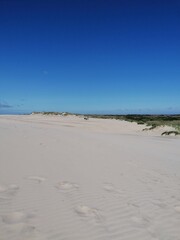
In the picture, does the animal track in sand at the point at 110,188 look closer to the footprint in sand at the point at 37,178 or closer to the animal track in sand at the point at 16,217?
the footprint in sand at the point at 37,178

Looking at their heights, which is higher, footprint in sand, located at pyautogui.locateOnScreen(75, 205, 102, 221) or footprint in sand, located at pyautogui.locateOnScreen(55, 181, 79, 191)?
footprint in sand, located at pyautogui.locateOnScreen(55, 181, 79, 191)

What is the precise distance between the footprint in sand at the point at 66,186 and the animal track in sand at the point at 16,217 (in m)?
1.57

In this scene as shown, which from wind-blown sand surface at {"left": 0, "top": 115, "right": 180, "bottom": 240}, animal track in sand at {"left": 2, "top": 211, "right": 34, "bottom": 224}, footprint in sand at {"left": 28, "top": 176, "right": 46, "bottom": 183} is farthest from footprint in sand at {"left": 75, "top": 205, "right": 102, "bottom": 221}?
footprint in sand at {"left": 28, "top": 176, "right": 46, "bottom": 183}

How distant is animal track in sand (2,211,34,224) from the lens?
4.22m

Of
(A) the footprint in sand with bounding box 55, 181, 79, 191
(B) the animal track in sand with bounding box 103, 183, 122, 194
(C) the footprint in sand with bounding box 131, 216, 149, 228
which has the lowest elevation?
(C) the footprint in sand with bounding box 131, 216, 149, 228

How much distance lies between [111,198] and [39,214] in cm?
156

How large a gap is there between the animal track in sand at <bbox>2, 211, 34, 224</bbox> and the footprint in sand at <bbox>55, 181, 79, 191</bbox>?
1565 millimetres

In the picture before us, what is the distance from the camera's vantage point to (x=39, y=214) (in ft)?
14.9

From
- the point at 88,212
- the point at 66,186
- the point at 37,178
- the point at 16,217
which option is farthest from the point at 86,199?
the point at 37,178

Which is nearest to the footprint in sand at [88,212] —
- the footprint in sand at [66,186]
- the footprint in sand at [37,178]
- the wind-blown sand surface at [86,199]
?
the wind-blown sand surface at [86,199]

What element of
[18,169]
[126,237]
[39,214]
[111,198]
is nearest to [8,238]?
[39,214]

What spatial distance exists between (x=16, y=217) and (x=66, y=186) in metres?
1.96

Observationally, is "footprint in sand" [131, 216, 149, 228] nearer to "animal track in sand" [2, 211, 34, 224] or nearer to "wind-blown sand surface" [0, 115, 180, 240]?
"wind-blown sand surface" [0, 115, 180, 240]

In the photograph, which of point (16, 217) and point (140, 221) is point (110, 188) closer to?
point (140, 221)
